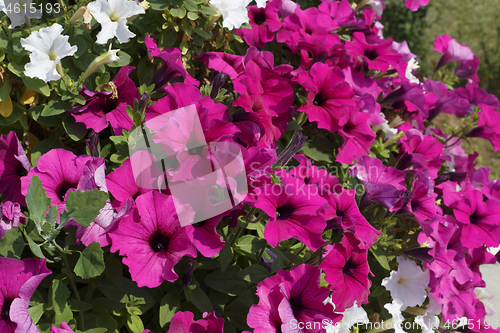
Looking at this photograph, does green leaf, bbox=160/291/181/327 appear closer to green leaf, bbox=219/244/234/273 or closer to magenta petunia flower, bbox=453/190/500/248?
green leaf, bbox=219/244/234/273

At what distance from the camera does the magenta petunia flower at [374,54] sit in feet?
5.37

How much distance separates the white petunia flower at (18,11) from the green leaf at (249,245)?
0.95 metres

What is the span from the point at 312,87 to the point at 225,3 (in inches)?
16.2

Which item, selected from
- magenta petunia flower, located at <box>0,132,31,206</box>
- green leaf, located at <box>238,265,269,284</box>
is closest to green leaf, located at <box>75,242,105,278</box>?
magenta petunia flower, located at <box>0,132,31,206</box>

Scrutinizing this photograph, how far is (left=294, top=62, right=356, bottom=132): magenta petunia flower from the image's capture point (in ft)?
4.51

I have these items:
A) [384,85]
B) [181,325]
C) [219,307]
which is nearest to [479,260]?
[384,85]

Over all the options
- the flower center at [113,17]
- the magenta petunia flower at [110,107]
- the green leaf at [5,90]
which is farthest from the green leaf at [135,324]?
the flower center at [113,17]

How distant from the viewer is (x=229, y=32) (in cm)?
161

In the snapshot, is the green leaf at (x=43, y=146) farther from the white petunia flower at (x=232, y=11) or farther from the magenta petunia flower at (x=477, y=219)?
the magenta petunia flower at (x=477, y=219)

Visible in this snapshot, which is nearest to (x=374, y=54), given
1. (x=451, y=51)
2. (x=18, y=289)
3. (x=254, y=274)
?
(x=451, y=51)

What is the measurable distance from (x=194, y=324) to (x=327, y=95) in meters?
0.88

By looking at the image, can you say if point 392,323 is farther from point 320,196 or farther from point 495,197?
point 495,197

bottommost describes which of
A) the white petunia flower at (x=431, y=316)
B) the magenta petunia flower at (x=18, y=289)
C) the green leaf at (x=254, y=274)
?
the white petunia flower at (x=431, y=316)

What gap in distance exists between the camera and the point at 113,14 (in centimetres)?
124
